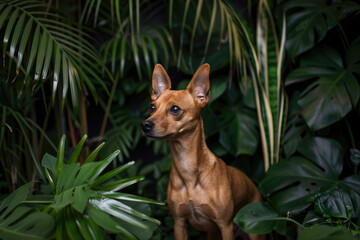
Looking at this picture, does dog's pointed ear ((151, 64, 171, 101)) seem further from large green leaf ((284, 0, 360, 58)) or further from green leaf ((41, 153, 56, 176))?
large green leaf ((284, 0, 360, 58))

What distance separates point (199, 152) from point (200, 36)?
3.41 ft

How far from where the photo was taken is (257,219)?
1.45 metres

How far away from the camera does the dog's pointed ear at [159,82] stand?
1325 mm

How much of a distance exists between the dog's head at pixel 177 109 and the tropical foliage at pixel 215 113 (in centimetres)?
16

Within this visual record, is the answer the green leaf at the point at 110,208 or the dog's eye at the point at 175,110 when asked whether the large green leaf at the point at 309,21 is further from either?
the green leaf at the point at 110,208

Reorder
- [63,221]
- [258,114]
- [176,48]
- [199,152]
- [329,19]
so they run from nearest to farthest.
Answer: [63,221]
[199,152]
[329,19]
[258,114]
[176,48]

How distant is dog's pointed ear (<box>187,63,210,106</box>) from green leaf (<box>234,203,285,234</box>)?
52 cm

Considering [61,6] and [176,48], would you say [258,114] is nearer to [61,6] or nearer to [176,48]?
[176,48]

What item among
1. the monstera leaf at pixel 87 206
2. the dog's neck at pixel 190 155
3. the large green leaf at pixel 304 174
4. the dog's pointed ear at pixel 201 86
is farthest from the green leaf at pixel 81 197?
the large green leaf at pixel 304 174

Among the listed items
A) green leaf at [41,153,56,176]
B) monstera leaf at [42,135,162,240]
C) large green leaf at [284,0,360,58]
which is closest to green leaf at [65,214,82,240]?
monstera leaf at [42,135,162,240]

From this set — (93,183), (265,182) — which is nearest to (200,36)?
(265,182)

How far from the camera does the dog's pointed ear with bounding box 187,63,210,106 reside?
124 centimetres

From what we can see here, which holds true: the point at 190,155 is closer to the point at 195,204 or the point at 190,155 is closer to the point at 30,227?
the point at 195,204

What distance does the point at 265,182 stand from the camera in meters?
1.61
